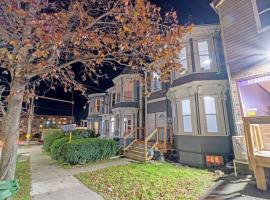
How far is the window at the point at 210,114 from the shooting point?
31.4 ft

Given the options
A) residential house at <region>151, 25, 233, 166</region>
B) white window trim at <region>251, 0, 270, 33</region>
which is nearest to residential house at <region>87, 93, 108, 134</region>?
residential house at <region>151, 25, 233, 166</region>

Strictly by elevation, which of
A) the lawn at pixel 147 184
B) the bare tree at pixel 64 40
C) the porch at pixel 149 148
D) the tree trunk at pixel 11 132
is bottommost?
the lawn at pixel 147 184

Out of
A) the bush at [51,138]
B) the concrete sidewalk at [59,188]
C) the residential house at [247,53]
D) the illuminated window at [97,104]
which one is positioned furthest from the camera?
the illuminated window at [97,104]

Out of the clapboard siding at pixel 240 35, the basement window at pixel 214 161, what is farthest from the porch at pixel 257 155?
the basement window at pixel 214 161

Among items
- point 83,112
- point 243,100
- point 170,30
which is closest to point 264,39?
point 243,100

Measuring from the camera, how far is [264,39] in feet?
22.5

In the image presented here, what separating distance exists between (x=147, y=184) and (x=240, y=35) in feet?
25.0

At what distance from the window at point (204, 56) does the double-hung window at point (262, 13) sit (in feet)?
11.2

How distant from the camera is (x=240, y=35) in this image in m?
7.78

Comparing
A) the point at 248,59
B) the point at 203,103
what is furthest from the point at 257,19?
the point at 203,103

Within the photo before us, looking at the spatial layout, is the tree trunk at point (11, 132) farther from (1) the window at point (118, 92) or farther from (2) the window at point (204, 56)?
(1) the window at point (118, 92)

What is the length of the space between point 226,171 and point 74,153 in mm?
8253

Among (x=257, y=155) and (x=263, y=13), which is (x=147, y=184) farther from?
(x=263, y=13)

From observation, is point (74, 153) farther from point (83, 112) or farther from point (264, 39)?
point (83, 112)
